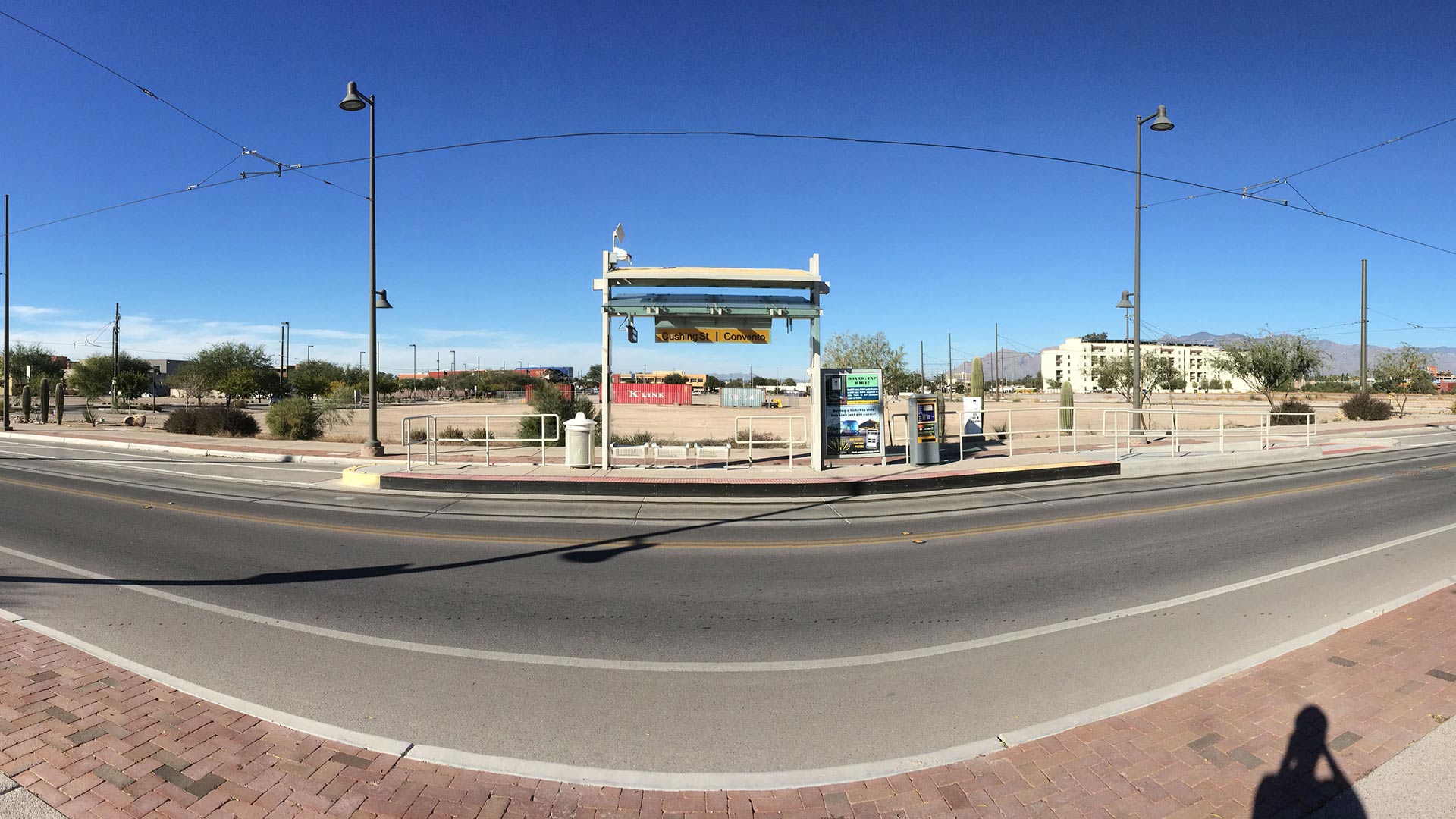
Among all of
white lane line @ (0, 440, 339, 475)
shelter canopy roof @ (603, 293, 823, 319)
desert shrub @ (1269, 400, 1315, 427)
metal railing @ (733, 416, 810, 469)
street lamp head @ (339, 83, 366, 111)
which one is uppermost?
street lamp head @ (339, 83, 366, 111)

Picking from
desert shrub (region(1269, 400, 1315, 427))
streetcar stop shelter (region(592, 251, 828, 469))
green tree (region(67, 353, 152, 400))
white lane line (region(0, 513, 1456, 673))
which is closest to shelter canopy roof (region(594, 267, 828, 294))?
streetcar stop shelter (region(592, 251, 828, 469))

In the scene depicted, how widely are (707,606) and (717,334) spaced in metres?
9.77

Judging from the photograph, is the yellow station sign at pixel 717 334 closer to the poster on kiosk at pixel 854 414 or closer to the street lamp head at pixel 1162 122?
the poster on kiosk at pixel 854 414

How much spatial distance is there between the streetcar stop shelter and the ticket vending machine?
2.18 meters

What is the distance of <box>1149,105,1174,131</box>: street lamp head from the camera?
1864 cm

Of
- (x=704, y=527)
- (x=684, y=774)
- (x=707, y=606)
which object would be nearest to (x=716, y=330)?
(x=704, y=527)

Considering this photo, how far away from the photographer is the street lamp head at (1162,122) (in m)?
18.6

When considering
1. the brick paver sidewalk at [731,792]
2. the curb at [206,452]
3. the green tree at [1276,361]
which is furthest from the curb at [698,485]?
the green tree at [1276,361]

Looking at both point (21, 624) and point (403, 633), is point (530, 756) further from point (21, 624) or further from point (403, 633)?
point (21, 624)

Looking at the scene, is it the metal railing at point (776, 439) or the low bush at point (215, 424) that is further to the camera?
the low bush at point (215, 424)

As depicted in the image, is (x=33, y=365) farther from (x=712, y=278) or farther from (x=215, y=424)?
(x=712, y=278)

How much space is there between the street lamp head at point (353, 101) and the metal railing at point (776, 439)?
1182 centimetres

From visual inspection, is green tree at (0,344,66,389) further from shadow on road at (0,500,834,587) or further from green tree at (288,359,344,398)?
shadow on road at (0,500,834,587)

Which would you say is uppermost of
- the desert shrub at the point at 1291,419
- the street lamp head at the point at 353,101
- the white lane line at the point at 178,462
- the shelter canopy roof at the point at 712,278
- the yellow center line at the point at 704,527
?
the street lamp head at the point at 353,101
